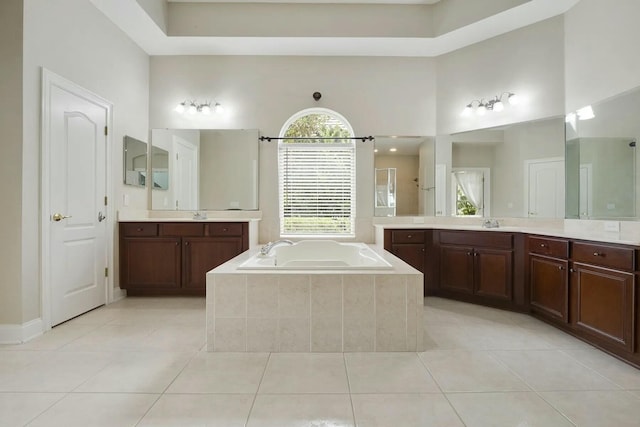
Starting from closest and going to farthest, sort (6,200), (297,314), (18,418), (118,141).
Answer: (18,418)
(297,314)
(6,200)
(118,141)

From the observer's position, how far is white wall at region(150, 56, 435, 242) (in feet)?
13.6

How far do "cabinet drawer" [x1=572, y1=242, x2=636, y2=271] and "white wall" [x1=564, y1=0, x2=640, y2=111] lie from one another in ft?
4.30

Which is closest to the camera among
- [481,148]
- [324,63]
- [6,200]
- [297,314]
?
[297,314]

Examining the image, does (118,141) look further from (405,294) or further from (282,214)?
(405,294)

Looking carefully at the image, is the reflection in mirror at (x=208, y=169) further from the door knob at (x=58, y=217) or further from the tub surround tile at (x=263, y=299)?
the tub surround tile at (x=263, y=299)

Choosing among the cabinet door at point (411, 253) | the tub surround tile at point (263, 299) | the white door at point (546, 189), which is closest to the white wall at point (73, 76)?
the tub surround tile at point (263, 299)

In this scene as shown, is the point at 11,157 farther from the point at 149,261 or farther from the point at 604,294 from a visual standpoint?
the point at 604,294

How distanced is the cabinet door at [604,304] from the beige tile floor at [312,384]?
0.15 metres

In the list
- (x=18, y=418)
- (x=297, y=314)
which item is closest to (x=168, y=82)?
(x=297, y=314)

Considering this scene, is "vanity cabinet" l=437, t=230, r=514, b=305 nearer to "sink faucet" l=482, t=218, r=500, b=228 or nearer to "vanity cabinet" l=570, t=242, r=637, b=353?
"sink faucet" l=482, t=218, r=500, b=228

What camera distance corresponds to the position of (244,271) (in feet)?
7.73

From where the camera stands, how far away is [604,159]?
112 inches

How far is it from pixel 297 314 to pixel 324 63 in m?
3.14

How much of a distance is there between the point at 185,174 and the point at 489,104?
12.0ft
